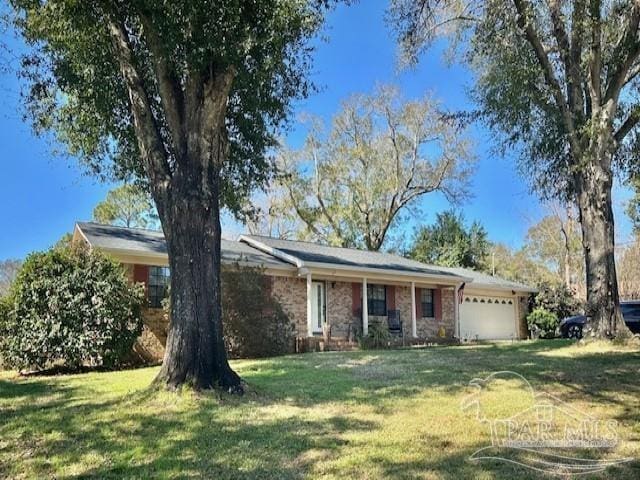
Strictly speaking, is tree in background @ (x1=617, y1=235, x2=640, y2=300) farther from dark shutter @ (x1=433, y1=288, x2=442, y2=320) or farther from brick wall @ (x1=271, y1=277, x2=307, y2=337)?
brick wall @ (x1=271, y1=277, x2=307, y2=337)

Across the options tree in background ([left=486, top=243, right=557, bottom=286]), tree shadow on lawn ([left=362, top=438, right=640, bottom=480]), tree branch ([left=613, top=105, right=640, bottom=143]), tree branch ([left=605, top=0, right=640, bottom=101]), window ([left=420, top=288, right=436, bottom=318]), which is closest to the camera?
tree shadow on lawn ([left=362, top=438, right=640, bottom=480])

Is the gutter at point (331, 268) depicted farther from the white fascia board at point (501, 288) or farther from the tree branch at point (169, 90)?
the tree branch at point (169, 90)

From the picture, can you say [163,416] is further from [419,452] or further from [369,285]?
→ [369,285]

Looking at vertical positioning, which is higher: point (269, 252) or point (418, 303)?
point (269, 252)

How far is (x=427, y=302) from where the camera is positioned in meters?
21.2

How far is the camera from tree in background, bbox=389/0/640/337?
36.5 ft

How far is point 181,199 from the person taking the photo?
7.01m

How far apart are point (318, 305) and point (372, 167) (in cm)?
1455

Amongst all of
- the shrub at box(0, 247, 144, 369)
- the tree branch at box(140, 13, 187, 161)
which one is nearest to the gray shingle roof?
the shrub at box(0, 247, 144, 369)

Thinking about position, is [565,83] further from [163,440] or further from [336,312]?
[163,440]

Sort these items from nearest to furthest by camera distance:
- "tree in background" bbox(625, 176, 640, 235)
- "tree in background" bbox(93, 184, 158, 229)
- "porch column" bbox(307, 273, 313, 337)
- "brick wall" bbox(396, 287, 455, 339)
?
"porch column" bbox(307, 273, 313, 337) < "tree in background" bbox(625, 176, 640, 235) < "brick wall" bbox(396, 287, 455, 339) < "tree in background" bbox(93, 184, 158, 229)

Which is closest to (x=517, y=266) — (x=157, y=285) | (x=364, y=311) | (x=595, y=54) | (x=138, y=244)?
(x=364, y=311)

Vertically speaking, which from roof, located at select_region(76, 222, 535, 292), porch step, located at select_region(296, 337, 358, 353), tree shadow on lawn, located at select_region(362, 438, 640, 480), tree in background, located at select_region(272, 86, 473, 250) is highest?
tree in background, located at select_region(272, 86, 473, 250)

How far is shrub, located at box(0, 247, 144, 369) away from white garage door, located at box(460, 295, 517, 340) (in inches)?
604
